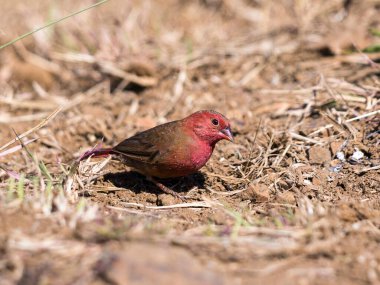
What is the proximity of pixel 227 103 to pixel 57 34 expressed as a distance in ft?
10.5

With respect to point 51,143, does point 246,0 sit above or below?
above

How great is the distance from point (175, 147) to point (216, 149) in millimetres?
867

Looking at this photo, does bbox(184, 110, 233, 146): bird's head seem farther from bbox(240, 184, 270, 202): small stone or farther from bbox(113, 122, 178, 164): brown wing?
bbox(240, 184, 270, 202): small stone

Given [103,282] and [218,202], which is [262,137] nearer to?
[218,202]

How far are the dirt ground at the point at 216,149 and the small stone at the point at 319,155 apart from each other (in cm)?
1

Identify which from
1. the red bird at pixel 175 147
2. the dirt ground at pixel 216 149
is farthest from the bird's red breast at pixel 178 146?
the dirt ground at pixel 216 149

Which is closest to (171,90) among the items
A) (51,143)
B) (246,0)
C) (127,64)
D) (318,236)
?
(127,64)

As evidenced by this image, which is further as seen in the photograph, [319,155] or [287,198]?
[319,155]

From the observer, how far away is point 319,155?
545 centimetres

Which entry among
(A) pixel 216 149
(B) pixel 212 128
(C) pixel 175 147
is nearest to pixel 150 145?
(C) pixel 175 147

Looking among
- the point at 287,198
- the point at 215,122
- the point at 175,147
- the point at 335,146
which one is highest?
the point at 215,122

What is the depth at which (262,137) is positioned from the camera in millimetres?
6000

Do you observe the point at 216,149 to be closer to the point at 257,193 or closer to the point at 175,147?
the point at 175,147

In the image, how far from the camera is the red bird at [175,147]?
17.2 ft
